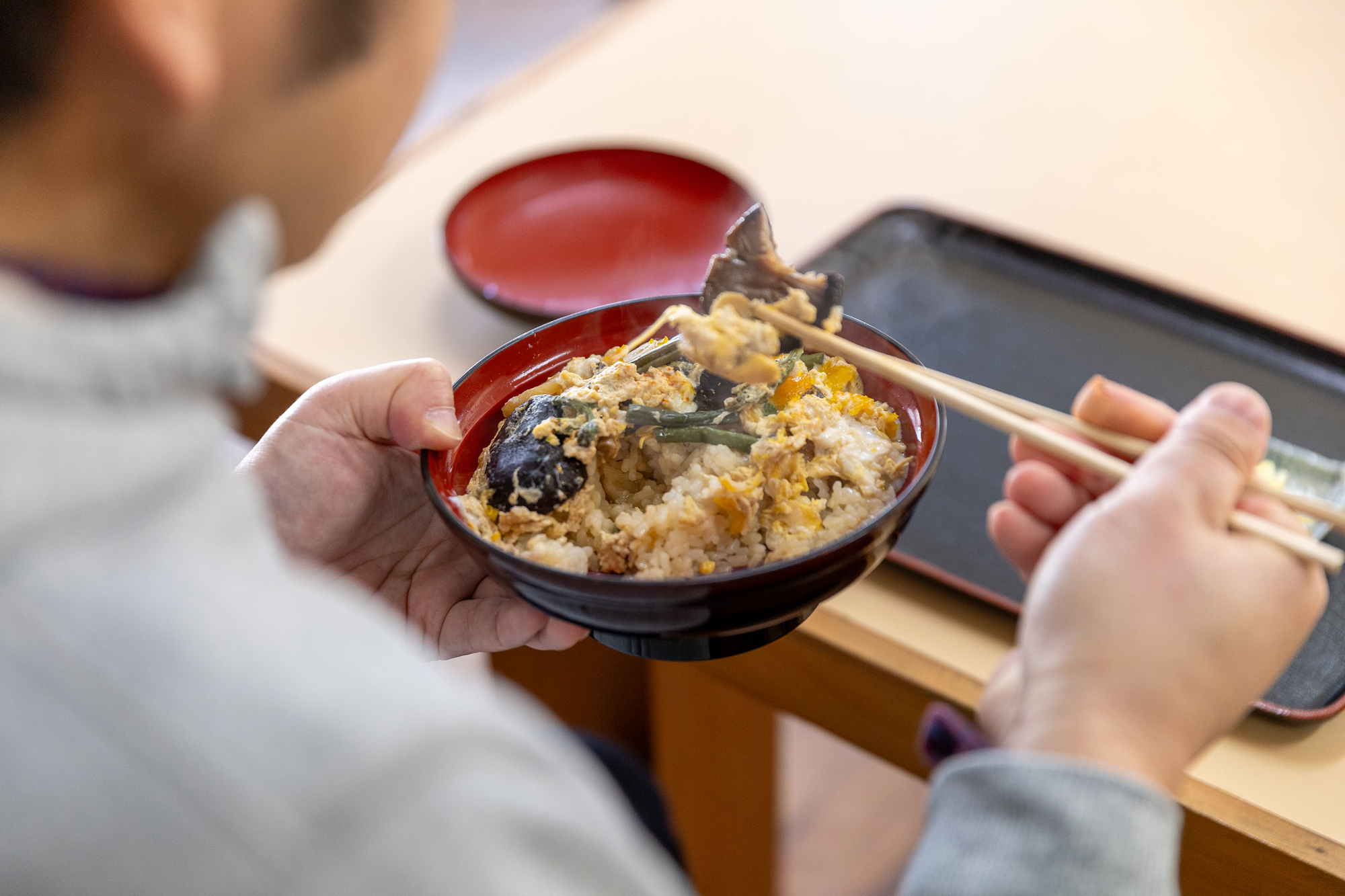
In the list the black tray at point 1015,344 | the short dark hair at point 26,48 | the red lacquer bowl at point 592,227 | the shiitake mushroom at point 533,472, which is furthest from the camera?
the red lacquer bowl at point 592,227

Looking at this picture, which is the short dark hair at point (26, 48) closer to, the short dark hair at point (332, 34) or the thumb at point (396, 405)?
the short dark hair at point (332, 34)

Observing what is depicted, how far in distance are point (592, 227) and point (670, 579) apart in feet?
3.15

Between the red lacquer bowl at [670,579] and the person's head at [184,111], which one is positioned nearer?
the person's head at [184,111]

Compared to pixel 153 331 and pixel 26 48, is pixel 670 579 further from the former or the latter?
pixel 26 48

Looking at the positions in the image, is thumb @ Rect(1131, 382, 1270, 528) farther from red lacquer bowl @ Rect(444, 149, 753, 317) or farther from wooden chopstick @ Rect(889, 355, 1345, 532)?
red lacquer bowl @ Rect(444, 149, 753, 317)

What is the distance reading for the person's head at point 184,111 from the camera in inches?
20.0

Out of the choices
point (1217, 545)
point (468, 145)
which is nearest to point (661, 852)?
point (1217, 545)

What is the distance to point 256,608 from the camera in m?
0.54

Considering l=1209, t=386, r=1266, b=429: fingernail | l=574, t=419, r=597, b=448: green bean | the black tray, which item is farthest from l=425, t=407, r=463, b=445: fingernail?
l=1209, t=386, r=1266, b=429: fingernail

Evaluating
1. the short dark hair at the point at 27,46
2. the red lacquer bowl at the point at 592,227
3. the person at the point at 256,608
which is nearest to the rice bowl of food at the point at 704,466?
the person at the point at 256,608

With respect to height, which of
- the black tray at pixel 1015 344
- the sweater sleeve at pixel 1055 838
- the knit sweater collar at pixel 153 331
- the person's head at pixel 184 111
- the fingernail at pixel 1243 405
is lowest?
the black tray at pixel 1015 344

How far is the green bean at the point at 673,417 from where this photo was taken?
89 cm

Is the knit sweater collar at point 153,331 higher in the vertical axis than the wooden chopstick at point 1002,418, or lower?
higher

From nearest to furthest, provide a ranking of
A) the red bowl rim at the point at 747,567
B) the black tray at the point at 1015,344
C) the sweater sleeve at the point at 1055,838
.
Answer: the sweater sleeve at the point at 1055,838 < the red bowl rim at the point at 747,567 < the black tray at the point at 1015,344
